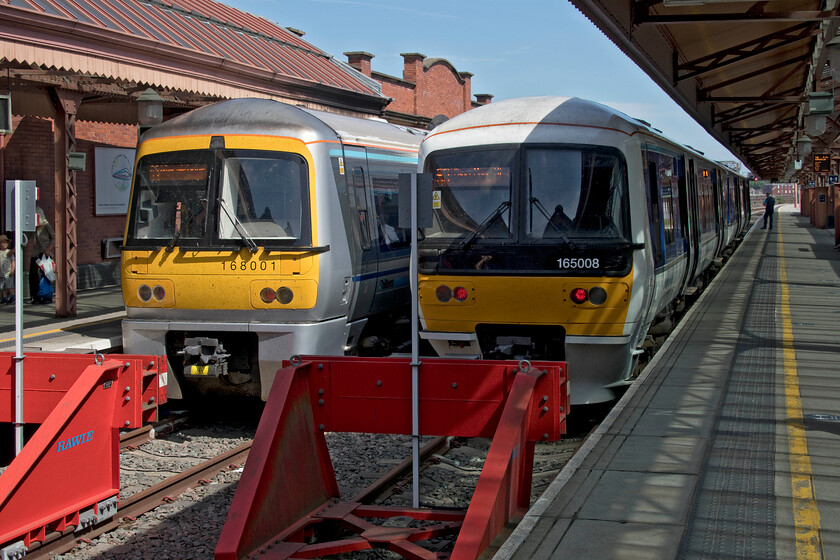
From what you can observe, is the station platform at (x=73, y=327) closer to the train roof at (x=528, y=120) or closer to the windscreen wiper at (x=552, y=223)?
the train roof at (x=528, y=120)

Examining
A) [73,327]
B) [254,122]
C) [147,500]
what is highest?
[254,122]

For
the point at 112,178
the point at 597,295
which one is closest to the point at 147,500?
the point at 597,295

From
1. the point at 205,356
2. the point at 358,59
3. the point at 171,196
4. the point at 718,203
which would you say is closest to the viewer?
the point at 205,356

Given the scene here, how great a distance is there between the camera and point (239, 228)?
29.6 feet

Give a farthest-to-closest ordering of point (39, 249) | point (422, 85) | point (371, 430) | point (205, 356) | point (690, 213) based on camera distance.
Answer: point (422, 85)
point (39, 249)
point (690, 213)
point (205, 356)
point (371, 430)

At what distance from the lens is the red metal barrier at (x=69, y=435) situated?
5859mm

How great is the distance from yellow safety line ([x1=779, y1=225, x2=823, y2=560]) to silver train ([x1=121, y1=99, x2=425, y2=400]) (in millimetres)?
4434

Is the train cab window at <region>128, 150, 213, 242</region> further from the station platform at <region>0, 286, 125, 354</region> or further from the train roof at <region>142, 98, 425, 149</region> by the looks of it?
the station platform at <region>0, 286, 125, 354</region>

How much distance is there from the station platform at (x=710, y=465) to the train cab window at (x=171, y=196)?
14.9 feet

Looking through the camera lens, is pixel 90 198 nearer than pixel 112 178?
Yes

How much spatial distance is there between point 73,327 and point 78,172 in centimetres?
734

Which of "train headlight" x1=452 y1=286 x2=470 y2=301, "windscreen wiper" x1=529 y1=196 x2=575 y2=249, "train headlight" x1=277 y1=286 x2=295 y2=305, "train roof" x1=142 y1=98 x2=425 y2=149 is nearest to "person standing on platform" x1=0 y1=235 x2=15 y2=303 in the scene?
"train roof" x1=142 y1=98 x2=425 y2=149

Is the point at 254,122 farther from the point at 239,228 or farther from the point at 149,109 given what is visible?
the point at 149,109

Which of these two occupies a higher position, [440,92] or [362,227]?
[440,92]
